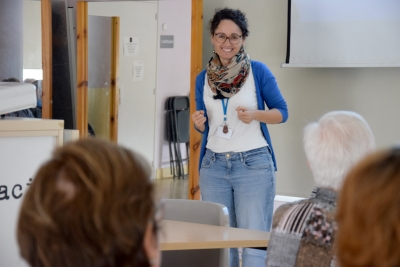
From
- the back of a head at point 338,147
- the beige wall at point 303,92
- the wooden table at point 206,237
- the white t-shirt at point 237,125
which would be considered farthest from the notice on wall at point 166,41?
the back of a head at point 338,147

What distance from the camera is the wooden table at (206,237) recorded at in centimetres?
226

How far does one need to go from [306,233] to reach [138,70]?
376cm

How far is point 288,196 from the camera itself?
413cm

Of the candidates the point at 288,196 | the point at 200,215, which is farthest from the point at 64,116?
the point at 200,215

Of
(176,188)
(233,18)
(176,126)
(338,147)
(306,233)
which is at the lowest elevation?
(176,188)

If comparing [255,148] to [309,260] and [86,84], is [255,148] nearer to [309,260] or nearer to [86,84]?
[309,260]

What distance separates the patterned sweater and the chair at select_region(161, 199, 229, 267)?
917 mm

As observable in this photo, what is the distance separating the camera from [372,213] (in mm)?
875

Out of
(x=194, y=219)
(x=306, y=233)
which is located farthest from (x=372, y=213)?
(x=194, y=219)

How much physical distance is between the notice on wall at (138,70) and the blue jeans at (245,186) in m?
2.17

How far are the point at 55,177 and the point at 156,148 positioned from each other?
15.0 feet

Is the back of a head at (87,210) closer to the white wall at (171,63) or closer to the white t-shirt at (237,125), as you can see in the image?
the white t-shirt at (237,125)

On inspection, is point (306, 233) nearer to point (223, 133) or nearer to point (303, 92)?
point (223, 133)

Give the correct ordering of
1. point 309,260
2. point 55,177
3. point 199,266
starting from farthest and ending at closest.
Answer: point 199,266
point 309,260
point 55,177
